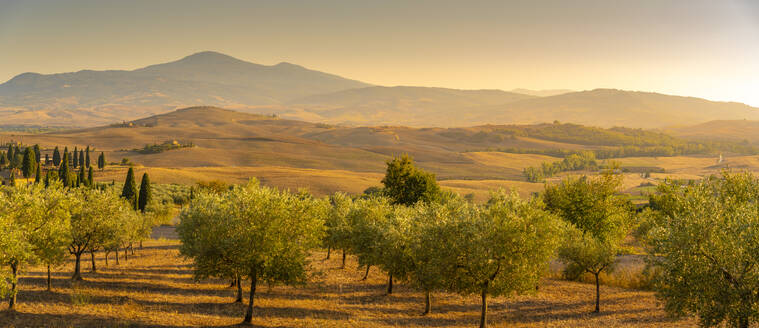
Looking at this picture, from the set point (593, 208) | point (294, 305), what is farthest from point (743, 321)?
point (294, 305)

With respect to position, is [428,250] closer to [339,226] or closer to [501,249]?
[501,249]

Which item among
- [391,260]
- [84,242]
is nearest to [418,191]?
[391,260]

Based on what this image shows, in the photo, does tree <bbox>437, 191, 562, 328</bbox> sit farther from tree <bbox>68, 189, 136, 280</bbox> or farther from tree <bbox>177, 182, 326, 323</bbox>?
tree <bbox>68, 189, 136, 280</bbox>

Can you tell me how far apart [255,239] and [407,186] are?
4346 centimetres

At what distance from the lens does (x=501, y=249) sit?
1116 inches

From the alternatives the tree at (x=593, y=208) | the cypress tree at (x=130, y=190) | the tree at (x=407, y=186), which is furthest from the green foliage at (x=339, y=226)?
the cypress tree at (x=130, y=190)

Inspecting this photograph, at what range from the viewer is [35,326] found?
28.2 meters

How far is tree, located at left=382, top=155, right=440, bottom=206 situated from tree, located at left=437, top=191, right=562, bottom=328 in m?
40.3

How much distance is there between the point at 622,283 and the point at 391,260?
26.7 m

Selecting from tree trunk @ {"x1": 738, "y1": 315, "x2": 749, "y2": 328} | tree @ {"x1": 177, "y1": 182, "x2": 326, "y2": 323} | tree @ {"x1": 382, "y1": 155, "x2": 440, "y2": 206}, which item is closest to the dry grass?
tree @ {"x1": 177, "y1": 182, "x2": 326, "y2": 323}

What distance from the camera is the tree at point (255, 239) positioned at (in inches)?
1176

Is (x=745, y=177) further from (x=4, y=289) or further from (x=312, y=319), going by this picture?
(x=4, y=289)

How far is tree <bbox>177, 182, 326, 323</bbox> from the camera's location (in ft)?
98.0

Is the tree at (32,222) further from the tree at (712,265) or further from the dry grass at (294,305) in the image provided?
the tree at (712,265)
